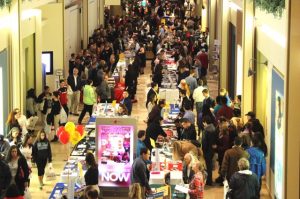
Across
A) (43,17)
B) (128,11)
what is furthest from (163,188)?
(128,11)

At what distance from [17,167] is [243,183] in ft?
12.1

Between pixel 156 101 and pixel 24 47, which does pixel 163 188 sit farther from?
pixel 24 47

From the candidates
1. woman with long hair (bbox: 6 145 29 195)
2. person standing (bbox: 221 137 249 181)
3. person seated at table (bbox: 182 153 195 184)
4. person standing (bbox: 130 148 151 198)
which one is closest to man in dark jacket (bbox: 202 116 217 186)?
person standing (bbox: 221 137 249 181)

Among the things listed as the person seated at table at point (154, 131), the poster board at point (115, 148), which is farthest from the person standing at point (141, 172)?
the person seated at table at point (154, 131)

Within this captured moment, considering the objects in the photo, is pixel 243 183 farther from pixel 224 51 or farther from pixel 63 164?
pixel 224 51

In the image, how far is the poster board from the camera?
1270cm

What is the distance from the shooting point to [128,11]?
46.8m

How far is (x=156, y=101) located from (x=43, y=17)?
5.84 metres

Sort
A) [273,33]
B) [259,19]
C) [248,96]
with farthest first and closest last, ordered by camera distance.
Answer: [248,96] → [259,19] → [273,33]

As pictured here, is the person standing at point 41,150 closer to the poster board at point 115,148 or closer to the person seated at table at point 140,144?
the poster board at point 115,148

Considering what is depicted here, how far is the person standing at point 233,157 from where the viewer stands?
11930 mm

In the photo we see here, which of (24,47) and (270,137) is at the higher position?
(24,47)

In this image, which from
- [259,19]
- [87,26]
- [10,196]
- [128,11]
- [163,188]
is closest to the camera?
[10,196]

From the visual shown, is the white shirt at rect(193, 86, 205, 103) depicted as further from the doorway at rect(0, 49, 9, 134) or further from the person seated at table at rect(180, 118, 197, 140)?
the doorway at rect(0, 49, 9, 134)
